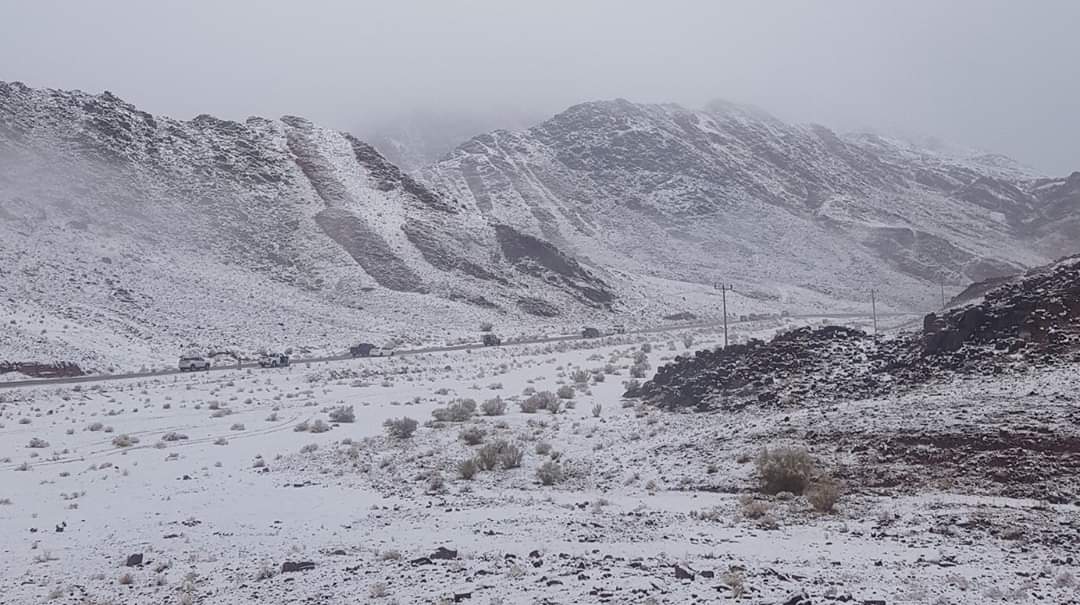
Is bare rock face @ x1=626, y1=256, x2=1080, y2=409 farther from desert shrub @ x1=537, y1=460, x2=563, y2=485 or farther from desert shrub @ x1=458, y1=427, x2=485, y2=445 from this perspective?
desert shrub @ x1=537, y1=460, x2=563, y2=485

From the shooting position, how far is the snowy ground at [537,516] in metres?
8.54

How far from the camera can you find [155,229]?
68938 mm

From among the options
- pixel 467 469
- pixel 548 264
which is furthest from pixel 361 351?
pixel 548 264

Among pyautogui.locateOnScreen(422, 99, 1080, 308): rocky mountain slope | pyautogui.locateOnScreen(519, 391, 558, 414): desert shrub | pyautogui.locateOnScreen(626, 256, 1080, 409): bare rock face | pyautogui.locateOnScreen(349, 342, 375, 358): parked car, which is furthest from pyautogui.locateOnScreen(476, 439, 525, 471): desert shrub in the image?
pyautogui.locateOnScreen(422, 99, 1080, 308): rocky mountain slope

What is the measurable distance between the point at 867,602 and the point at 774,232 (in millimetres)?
121886

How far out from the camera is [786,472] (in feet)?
41.0

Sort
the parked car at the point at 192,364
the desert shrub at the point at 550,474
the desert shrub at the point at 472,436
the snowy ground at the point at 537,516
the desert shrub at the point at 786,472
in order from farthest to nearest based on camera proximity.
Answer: the parked car at the point at 192,364
the desert shrub at the point at 472,436
the desert shrub at the point at 550,474
the desert shrub at the point at 786,472
the snowy ground at the point at 537,516

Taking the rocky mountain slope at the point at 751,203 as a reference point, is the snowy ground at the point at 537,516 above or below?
below

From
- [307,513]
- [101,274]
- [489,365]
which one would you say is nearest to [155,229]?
[101,274]

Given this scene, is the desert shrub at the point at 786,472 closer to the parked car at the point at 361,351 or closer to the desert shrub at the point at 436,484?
the desert shrub at the point at 436,484

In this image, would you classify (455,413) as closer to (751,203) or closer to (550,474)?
(550,474)

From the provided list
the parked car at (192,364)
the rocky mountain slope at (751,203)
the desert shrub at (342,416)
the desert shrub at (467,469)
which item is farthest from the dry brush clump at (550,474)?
the rocky mountain slope at (751,203)

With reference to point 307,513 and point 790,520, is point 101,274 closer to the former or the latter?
point 307,513

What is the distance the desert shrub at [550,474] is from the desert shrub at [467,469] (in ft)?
4.47
